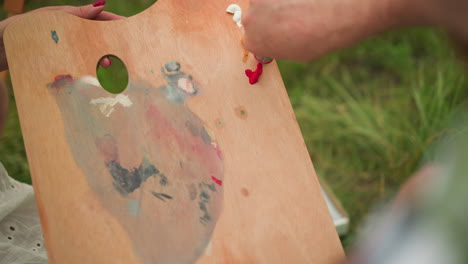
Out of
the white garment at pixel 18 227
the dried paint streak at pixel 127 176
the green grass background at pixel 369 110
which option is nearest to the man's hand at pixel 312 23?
the dried paint streak at pixel 127 176

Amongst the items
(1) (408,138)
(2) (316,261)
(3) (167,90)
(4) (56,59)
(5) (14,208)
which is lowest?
(1) (408,138)

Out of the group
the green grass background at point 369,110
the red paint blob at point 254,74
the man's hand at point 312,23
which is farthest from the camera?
the green grass background at point 369,110

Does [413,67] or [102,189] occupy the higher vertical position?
[102,189]

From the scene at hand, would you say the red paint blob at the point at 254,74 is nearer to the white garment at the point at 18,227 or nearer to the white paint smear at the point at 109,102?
the white paint smear at the point at 109,102

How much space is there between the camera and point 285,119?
0.64 metres

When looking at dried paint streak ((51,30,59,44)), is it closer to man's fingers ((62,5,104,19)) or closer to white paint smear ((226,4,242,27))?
man's fingers ((62,5,104,19))

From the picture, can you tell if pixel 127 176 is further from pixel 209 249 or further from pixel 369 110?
pixel 369 110

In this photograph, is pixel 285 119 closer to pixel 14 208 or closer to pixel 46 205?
pixel 46 205

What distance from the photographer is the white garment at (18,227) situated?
733mm

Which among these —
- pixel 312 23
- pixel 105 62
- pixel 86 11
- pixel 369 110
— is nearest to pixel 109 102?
pixel 105 62

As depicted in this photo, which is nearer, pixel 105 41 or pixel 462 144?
pixel 462 144

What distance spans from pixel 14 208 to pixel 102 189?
1.00 ft

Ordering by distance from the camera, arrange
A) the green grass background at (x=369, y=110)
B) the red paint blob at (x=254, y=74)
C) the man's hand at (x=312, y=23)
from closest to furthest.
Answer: the man's hand at (x=312, y=23) < the red paint blob at (x=254, y=74) < the green grass background at (x=369, y=110)

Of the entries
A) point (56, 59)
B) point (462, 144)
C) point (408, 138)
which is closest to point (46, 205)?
point (56, 59)
